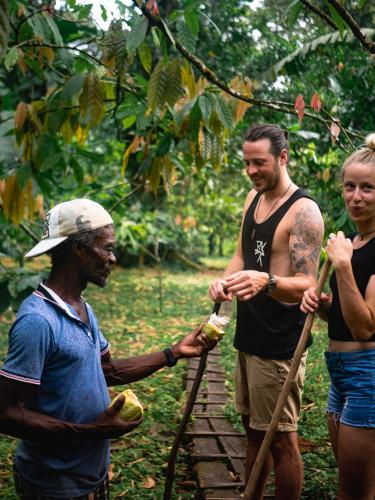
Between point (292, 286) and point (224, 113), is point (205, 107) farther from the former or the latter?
point (292, 286)

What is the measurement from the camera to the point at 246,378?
2.89m

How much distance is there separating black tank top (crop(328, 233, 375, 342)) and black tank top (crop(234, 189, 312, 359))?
0.43 m

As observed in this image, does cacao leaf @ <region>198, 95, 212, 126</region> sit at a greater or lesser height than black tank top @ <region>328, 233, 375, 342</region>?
greater

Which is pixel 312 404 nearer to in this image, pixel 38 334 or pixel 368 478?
pixel 368 478

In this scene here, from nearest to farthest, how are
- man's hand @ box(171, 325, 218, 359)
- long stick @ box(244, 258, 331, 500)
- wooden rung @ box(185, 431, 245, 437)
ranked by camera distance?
long stick @ box(244, 258, 331, 500) < man's hand @ box(171, 325, 218, 359) < wooden rung @ box(185, 431, 245, 437)

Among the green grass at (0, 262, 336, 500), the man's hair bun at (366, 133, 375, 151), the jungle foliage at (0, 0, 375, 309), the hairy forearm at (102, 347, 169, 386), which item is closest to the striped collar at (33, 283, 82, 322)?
the hairy forearm at (102, 347, 169, 386)

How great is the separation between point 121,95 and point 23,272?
1.30m

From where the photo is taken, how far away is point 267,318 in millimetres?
2729

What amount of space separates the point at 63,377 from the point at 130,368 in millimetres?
460

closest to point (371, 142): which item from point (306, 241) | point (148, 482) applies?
point (306, 241)

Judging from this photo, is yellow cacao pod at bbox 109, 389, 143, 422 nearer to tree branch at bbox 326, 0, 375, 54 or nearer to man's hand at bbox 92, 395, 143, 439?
man's hand at bbox 92, 395, 143, 439

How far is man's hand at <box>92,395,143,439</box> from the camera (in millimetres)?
1814

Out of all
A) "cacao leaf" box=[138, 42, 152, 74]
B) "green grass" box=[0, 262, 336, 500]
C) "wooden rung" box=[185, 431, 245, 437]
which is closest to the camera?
"cacao leaf" box=[138, 42, 152, 74]

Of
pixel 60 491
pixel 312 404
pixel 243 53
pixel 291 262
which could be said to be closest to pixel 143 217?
pixel 243 53
